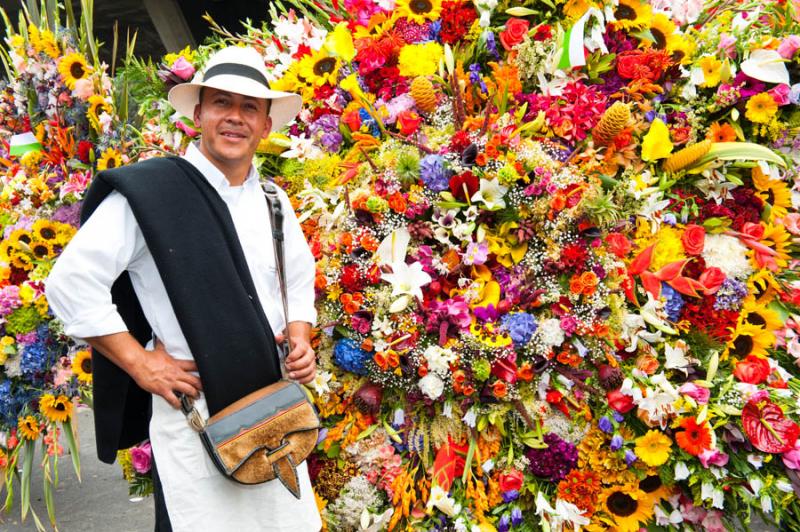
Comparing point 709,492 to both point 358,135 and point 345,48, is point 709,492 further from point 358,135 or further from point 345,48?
point 345,48

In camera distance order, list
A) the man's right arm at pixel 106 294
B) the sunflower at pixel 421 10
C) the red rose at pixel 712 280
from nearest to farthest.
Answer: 1. the man's right arm at pixel 106 294
2. the red rose at pixel 712 280
3. the sunflower at pixel 421 10

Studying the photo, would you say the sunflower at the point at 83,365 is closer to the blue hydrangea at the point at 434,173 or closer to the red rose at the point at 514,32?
the blue hydrangea at the point at 434,173

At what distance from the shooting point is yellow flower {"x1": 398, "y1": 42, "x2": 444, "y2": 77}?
275 cm

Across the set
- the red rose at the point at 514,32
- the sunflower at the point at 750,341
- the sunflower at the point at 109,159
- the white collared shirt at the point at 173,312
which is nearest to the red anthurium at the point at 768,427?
the sunflower at the point at 750,341

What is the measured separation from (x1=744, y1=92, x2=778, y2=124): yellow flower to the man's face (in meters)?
1.88

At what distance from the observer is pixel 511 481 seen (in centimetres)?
231

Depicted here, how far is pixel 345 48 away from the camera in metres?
2.92

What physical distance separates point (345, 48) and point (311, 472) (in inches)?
68.2

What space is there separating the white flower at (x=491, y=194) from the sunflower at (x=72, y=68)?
6.31ft

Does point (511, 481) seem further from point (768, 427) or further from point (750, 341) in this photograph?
point (750, 341)

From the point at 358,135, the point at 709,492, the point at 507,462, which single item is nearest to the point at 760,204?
the point at 709,492

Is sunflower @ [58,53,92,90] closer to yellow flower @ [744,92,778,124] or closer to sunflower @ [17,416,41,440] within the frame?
sunflower @ [17,416,41,440]

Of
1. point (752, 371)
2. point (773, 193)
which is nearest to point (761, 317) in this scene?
point (752, 371)

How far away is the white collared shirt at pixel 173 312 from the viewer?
5.26 ft
